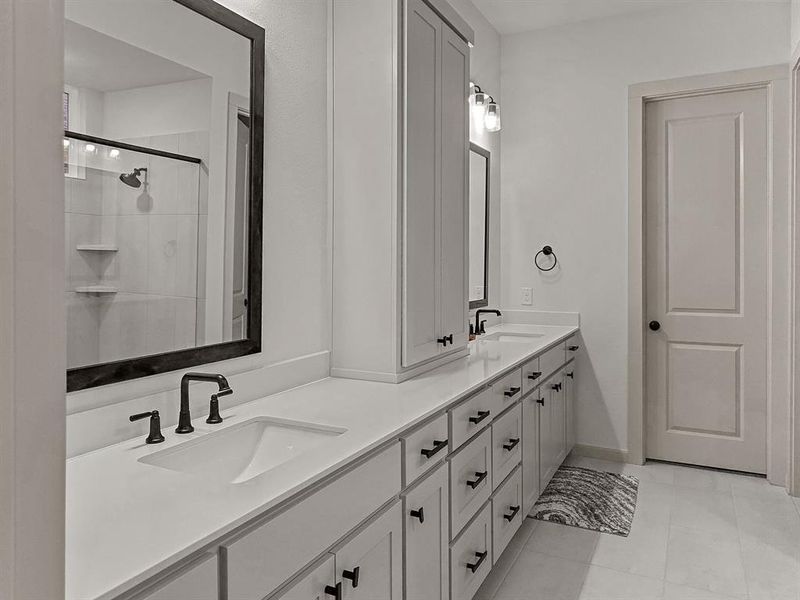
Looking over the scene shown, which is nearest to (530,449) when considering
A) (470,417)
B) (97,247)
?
(470,417)

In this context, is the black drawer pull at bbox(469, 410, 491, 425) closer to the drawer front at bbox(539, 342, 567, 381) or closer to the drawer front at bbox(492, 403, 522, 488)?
the drawer front at bbox(492, 403, 522, 488)

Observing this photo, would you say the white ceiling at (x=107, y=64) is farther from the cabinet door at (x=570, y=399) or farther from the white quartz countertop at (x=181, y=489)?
the cabinet door at (x=570, y=399)

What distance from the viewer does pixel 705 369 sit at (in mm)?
3475

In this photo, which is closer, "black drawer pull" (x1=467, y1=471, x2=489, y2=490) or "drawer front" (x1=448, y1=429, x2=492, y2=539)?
"drawer front" (x1=448, y1=429, x2=492, y2=539)

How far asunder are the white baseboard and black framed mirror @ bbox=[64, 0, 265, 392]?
2638mm

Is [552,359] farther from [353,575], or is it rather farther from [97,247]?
[97,247]

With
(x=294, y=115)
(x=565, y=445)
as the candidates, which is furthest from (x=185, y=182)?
(x=565, y=445)

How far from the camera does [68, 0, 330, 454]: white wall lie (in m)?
1.87

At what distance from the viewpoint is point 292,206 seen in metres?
1.99

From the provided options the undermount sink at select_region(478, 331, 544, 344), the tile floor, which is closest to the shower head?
the tile floor

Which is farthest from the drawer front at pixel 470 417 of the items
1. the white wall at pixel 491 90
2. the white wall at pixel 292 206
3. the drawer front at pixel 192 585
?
the white wall at pixel 491 90

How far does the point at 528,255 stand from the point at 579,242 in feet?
1.10

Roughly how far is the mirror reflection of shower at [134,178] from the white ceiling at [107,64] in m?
0.19

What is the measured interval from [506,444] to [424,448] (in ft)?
2.62
